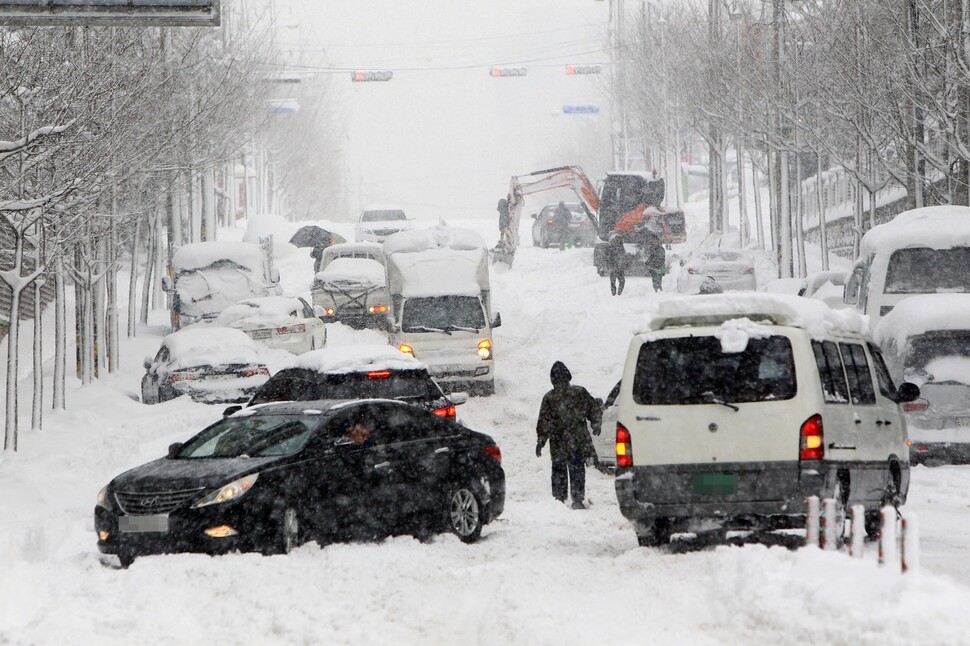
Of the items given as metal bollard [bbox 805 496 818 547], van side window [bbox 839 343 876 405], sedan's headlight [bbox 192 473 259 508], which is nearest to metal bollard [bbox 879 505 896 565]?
metal bollard [bbox 805 496 818 547]

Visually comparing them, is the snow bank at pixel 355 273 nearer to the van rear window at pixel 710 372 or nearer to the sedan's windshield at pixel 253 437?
the sedan's windshield at pixel 253 437

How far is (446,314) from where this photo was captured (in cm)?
2597

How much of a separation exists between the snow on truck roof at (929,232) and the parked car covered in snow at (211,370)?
33.2 feet

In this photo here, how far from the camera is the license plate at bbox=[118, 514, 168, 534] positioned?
10.4 meters

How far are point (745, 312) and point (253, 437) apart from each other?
4263mm

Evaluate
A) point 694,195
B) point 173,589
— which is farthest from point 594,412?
point 694,195

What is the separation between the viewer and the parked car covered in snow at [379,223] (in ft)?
174

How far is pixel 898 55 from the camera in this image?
2880 cm

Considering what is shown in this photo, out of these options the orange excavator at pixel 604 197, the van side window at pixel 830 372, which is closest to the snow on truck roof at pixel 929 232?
the van side window at pixel 830 372

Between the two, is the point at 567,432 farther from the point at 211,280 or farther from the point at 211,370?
the point at 211,280

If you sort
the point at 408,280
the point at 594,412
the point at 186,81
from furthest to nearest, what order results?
the point at 186,81, the point at 408,280, the point at 594,412

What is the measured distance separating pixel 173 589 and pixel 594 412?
7287 mm

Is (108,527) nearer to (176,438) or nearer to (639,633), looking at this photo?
(639,633)

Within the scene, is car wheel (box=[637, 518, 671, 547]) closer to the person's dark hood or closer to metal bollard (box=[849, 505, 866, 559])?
metal bollard (box=[849, 505, 866, 559])
